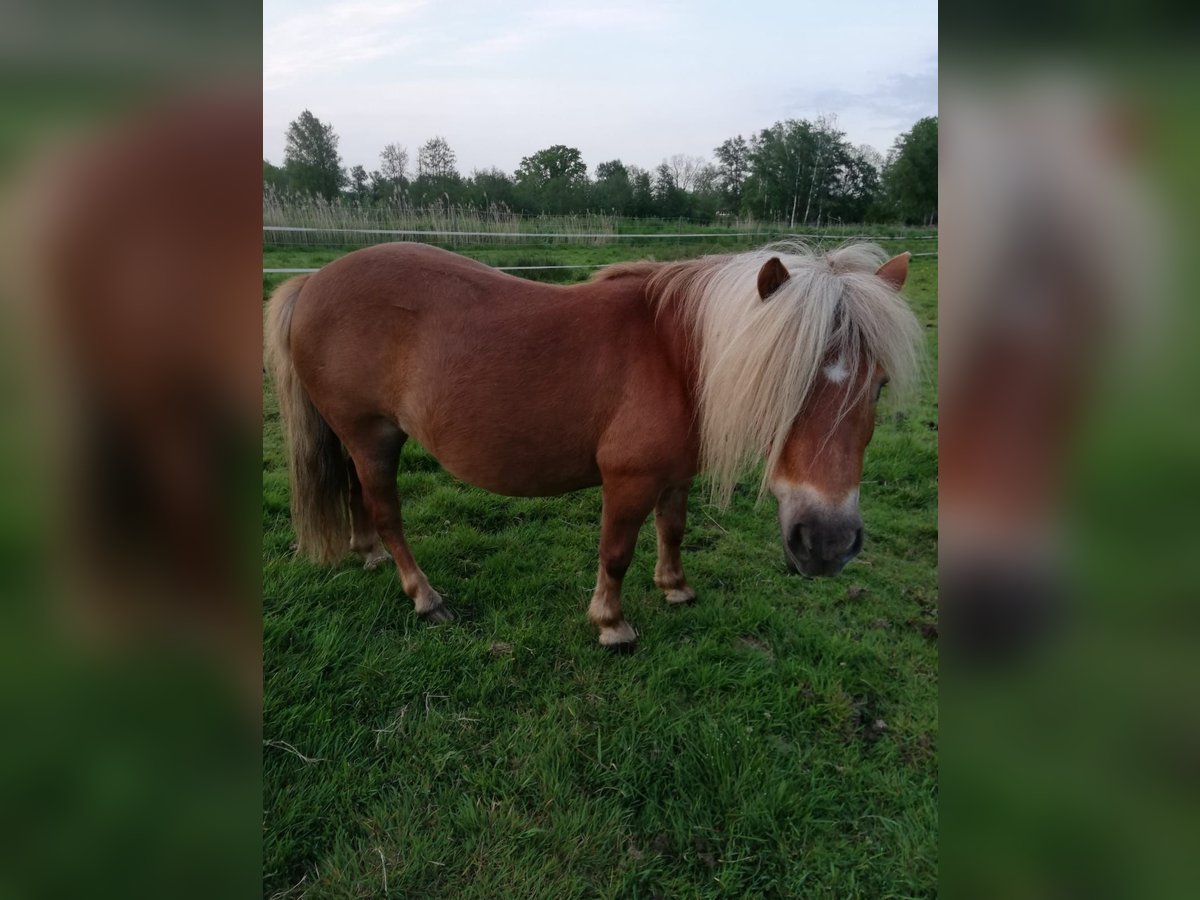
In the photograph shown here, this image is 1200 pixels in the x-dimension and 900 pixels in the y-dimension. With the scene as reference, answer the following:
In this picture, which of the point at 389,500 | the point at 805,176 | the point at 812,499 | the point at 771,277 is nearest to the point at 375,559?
the point at 389,500

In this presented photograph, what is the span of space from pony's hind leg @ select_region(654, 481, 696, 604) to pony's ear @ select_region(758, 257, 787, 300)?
1.35 m

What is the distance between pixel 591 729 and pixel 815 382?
1.64m

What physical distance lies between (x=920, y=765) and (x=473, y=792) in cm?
172

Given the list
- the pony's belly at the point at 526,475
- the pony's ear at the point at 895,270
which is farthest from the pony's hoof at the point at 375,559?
the pony's ear at the point at 895,270

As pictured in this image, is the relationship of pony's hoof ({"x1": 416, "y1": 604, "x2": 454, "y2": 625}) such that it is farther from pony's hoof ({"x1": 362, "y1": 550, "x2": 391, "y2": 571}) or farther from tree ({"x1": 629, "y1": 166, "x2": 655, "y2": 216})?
tree ({"x1": 629, "y1": 166, "x2": 655, "y2": 216})

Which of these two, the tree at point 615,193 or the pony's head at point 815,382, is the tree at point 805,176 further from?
A: the pony's head at point 815,382

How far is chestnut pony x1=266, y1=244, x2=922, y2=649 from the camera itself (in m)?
2.04

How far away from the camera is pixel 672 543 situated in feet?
11.0

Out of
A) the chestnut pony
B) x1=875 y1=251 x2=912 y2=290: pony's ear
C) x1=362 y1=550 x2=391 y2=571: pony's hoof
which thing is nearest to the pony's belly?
the chestnut pony

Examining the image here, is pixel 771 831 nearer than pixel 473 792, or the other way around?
pixel 771 831

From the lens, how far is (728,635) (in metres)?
3.06
